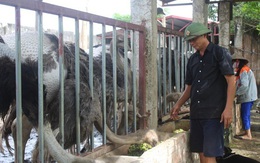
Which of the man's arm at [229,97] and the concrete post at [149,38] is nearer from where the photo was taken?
the man's arm at [229,97]

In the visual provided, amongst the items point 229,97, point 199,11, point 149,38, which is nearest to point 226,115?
point 229,97

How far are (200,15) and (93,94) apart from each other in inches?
159

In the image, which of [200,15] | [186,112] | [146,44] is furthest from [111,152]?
[200,15]

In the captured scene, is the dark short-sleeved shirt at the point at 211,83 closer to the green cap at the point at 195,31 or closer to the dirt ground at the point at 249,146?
the green cap at the point at 195,31

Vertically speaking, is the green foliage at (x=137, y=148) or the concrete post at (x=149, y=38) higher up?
the concrete post at (x=149, y=38)

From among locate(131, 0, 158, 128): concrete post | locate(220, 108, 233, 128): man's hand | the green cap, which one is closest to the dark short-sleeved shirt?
locate(220, 108, 233, 128): man's hand

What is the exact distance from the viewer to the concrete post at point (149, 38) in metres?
4.78

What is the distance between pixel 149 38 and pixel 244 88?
3.45 metres

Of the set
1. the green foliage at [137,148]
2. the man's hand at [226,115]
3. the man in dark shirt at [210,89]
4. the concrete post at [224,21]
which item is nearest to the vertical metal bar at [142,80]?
the green foliage at [137,148]

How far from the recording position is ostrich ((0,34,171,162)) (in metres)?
3.51

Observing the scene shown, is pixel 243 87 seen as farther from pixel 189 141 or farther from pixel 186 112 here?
pixel 189 141

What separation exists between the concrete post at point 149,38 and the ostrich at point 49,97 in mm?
588

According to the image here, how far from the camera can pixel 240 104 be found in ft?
27.9

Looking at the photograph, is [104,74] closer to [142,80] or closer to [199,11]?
[142,80]
